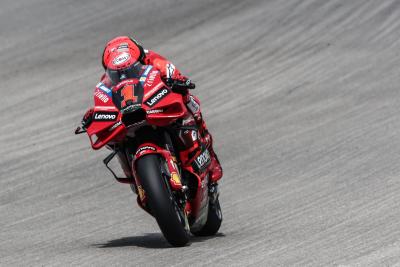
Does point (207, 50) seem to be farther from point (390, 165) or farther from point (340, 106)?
point (390, 165)

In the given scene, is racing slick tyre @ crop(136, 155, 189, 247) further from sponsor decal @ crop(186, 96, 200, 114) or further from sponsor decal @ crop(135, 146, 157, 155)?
sponsor decal @ crop(186, 96, 200, 114)

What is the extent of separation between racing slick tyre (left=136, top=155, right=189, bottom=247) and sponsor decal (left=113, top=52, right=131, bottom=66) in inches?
34.6

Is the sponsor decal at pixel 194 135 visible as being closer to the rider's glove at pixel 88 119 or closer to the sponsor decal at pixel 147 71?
the sponsor decal at pixel 147 71

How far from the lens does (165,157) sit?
7.40 meters

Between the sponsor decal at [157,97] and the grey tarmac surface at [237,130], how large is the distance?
1063mm

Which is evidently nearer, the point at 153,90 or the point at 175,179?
the point at 175,179

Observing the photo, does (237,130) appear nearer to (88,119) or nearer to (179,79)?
(179,79)

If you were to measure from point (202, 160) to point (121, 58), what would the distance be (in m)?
1.01

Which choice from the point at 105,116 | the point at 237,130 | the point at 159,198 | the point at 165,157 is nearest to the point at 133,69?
the point at 105,116

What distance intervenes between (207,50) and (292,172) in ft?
25.5

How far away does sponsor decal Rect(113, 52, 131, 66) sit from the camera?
7.76m

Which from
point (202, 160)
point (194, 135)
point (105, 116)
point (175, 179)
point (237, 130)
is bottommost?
point (237, 130)

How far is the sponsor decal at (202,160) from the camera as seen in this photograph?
7.92 metres

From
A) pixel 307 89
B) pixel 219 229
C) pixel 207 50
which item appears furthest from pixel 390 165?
pixel 207 50
